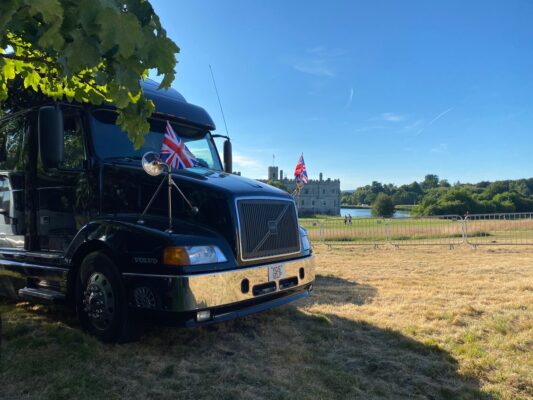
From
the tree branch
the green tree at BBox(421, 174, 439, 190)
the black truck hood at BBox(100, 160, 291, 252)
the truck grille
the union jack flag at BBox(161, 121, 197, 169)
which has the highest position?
the green tree at BBox(421, 174, 439, 190)

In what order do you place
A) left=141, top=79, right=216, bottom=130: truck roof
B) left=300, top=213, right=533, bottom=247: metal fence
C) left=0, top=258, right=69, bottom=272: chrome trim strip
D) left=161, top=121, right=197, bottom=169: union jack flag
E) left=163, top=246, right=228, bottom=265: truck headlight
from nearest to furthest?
left=163, top=246, right=228, bottom=265: truck headlight
left=0, top=258, right=69, bottom=272: chrome trim strip
left=161, top=121, right=197, bottom=169: union jack flag
left=141, top=79, right=216, bottom=130: truck roof
left=300, top=213, right=533, bottom=247: metal fence

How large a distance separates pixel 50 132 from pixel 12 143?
5.91ft

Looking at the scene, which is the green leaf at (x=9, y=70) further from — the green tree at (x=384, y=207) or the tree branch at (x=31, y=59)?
the green tree at (x=384, y=207)

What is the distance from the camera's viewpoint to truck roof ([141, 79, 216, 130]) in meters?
5.50

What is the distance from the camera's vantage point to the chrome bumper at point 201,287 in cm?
372

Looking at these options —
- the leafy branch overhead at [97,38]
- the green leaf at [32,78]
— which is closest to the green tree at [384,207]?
the green leaf at [32,78]

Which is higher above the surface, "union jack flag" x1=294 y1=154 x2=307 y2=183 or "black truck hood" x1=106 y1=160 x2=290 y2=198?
"union jack flag" x1=294 y1=154 x2=307 y2=183

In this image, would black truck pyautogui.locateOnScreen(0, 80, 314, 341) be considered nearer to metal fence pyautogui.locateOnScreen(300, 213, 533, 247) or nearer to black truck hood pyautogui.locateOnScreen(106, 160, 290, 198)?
black truck hood pyautogui.locateOnScreen(106, 160, 290, 198)

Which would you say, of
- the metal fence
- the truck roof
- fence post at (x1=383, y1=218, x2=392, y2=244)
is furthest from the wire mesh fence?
the truck roof

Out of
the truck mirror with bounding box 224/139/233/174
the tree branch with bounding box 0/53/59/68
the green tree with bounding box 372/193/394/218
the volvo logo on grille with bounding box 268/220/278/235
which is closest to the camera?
the tree branch with bounding box 0/53/59/68

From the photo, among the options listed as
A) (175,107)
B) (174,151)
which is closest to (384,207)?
(175,107)

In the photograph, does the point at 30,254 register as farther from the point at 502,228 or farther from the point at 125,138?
the point at 502,228

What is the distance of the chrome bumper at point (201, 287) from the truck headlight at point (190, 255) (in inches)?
5.1

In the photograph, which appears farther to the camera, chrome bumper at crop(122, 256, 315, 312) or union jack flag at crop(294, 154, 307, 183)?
union jack flag at crop(294, 154, 307, 183)
